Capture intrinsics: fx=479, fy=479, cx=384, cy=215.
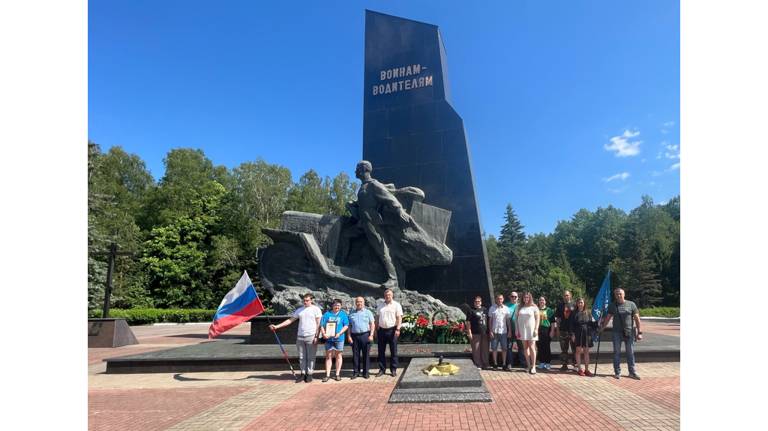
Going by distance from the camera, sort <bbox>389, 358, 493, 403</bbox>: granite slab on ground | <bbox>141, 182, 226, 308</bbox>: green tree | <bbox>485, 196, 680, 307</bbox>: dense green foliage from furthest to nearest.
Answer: <bbox>485, 196, 680, 307</bbox>: dense green foliage < <bbox>141, 182, 226, 308</bbox>: green tree < <bbox>389, 358, 493, 403</bbox>: granite slab on ground

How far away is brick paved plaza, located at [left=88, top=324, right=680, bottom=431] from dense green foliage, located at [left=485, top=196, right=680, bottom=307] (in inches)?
1341

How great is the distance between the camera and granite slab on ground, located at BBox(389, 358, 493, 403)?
5.93 meters

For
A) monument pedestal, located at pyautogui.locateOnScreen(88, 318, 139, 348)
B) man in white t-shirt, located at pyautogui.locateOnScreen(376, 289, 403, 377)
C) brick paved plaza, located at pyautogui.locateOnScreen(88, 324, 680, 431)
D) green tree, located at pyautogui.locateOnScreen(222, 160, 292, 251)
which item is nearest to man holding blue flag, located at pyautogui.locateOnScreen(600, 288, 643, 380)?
brick paved plaza, located at pyautogui.locateOnScreen(88, 324, 680, 431)

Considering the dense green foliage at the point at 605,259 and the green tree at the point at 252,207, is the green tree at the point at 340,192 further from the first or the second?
the dense green foliage at the point at 605,259

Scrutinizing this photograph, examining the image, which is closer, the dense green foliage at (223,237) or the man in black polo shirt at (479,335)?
the man in black polo shirt at (479,335)

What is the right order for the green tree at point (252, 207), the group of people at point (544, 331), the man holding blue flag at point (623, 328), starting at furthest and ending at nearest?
1. the green tree at point (252, 207)
2. the group of people at point (544, 331)
3. the man holding blue flag at point (623, 328)

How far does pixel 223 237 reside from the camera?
3644 centimetres

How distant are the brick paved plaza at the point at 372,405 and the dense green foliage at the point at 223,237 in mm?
21859

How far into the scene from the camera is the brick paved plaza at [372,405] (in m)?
5.09

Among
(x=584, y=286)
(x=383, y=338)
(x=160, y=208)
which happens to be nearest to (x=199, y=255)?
(x=160, y=208)

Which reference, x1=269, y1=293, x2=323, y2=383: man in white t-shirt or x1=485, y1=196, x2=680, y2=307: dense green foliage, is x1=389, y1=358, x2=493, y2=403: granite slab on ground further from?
x1=485, y1=196, x2=680, y2=307: dense green foliage

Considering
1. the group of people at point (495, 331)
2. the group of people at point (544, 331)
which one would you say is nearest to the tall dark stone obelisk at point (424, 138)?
the group of people at point (544, 331)

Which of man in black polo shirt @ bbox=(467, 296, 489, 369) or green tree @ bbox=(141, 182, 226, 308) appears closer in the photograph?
man in black polo shirt @ bbox=(467, 296, 489, 369)

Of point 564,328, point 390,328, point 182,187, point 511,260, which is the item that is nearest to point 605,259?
point 511,260
